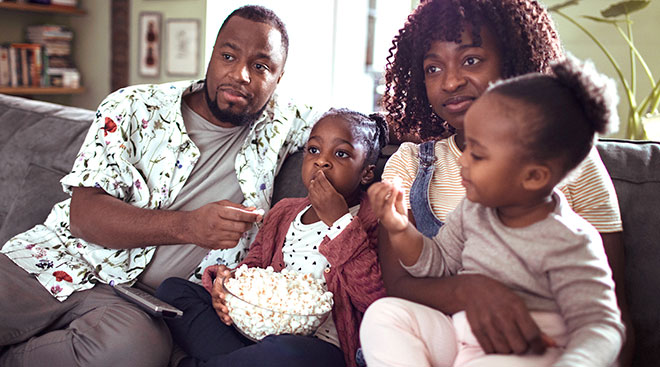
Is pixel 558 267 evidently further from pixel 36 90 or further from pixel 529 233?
pixel 36 90

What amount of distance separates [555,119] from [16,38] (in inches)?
191

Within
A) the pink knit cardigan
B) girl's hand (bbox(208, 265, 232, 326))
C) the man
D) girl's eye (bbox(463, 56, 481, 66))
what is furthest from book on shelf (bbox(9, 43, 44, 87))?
girl's eye (bbox(463, 56, 481, 66))

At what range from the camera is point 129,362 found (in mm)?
1474

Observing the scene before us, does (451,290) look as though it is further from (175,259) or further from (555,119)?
(175,259)

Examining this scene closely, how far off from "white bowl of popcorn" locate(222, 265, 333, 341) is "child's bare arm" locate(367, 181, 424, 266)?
0.25 m

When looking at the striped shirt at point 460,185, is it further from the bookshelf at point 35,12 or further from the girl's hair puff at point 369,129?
the bookshelf at point 35,12

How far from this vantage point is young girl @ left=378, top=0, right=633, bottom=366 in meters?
1.22

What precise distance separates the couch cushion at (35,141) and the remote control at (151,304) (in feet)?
2.17

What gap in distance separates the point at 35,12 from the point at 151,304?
428 centimetres

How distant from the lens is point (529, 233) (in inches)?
40.6

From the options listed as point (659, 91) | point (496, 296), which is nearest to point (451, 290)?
point (496, 296)

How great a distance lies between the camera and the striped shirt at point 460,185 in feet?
4.01

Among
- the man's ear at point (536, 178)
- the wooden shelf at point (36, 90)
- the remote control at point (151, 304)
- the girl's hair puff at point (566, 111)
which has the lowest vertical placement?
the remote control at point (151, 304)

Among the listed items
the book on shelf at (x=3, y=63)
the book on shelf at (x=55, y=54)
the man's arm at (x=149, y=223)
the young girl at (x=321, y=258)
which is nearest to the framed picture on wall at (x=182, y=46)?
the book on shelf at (x=55, y=54)
